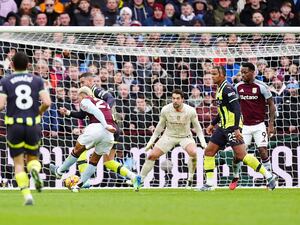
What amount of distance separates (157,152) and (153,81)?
2.46 m

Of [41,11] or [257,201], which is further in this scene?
[41,11]

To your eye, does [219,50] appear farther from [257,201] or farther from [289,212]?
[289,212]

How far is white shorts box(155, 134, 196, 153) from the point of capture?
20516mm

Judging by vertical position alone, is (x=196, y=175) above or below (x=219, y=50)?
below

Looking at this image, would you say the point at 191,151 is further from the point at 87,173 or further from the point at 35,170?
the point at 35,170

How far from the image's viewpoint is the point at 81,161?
20297 millimetres

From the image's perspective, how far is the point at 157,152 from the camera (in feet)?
67.3

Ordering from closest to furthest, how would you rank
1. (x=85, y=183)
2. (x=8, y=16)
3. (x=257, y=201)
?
(x=257, y=201), (x=85, y=183), (x=8, y=16)

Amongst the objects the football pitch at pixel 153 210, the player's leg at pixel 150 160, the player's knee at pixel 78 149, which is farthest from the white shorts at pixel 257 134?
the player's knee at pixel 78 149

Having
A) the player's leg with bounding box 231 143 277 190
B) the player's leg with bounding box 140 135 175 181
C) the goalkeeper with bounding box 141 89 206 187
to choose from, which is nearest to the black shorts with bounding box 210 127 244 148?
the player's leg with bounding box 231 143 277 190

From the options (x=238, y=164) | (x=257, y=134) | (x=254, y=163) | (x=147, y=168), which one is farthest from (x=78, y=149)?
(x=257, y=134)

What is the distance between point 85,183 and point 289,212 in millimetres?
A: 7046

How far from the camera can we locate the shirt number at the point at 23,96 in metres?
14.3

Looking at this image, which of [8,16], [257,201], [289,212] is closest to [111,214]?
[289,212]
